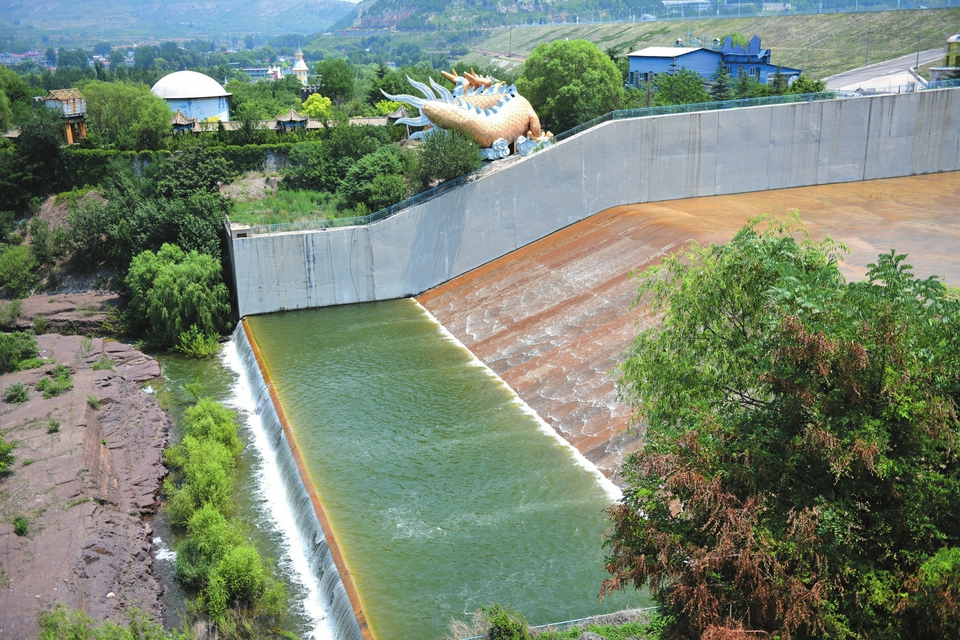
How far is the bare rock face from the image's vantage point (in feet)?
53.4

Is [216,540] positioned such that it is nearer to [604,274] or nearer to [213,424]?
[213,424]

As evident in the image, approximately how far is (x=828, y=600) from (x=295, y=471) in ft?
44.2

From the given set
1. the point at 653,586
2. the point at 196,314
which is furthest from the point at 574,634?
the point at 196,314

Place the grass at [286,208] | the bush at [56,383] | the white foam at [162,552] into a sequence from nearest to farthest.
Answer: the white foam at [162,552] → the bush at [56,383] → the grass at [286,208]

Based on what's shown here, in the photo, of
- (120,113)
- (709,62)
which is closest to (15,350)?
(120,113)

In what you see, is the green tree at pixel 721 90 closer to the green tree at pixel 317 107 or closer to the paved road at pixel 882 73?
the paved road at pixel 882 73

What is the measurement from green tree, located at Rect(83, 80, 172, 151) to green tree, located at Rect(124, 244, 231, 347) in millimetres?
11814

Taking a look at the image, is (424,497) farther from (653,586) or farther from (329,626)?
(653,586)

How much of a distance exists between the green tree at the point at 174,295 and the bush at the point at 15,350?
3.99 meters

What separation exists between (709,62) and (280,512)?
164 ft

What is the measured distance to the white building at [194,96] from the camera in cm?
5391

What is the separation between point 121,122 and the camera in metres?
43.0

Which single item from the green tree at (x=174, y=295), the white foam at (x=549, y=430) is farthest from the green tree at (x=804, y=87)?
the green tree at (x=174, y=295)

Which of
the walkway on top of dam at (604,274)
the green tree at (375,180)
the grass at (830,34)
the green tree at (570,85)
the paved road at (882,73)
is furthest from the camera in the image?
the grass at (830,34)
